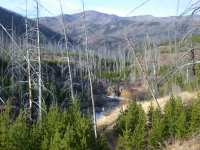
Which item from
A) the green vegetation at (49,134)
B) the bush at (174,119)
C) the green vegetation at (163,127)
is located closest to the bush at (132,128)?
the green vegetation at (163,127)

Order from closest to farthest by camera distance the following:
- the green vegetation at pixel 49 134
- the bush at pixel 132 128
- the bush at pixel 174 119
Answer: the green vegetation at pixel 49 134 < the bush at pixel 132 128 < the bush at pixel 174 119

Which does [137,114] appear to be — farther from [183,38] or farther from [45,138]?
[183,38]

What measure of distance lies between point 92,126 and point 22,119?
530 cm

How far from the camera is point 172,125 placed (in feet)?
89.4

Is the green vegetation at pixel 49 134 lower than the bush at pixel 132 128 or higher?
higher

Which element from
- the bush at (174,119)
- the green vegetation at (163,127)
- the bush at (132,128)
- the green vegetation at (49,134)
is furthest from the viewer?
the bush at (174,119)

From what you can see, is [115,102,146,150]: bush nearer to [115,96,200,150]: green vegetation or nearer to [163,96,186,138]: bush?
[115,96,200,150]: green vegetation

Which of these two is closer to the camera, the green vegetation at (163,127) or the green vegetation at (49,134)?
the green vegetation at (49,134)

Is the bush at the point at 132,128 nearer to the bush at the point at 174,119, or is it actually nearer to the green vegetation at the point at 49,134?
the bush at the point at 174,119

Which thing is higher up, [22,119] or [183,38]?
[183,38]

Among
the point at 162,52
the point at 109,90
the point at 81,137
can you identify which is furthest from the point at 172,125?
the point at 162,52

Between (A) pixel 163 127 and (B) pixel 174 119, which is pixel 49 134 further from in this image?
(B) pixel 174 119

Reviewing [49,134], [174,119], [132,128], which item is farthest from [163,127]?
[49,134]

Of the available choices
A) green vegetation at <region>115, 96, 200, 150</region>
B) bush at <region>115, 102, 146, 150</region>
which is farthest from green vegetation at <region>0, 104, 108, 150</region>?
green vegetation at <region>115, 96, 200, 150</region>
